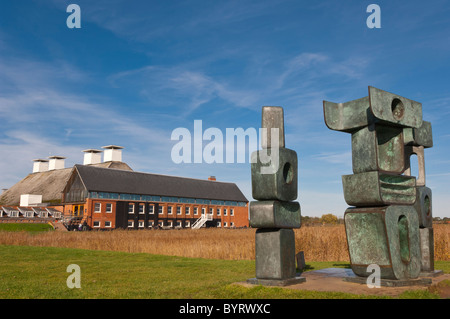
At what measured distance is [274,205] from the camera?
8.02 meters

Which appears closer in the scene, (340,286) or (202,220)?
(340,286)

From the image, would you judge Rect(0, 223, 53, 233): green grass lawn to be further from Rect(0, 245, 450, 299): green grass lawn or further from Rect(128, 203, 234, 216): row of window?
Rect(0, 245, 450, 299): green grass lawn

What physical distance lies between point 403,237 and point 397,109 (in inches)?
110

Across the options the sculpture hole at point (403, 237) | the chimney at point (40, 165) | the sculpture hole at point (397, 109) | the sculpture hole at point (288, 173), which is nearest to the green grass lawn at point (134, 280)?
the sculpture hole at point (403, 237)

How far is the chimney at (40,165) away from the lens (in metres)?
81.8

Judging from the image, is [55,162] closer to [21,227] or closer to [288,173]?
[21,227]

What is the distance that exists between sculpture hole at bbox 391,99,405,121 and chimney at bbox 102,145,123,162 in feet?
222

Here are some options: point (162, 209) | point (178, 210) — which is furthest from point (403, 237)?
point (178, 210)

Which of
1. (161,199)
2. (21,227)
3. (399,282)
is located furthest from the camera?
(161,199)

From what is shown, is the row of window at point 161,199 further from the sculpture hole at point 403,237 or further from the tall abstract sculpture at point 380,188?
the sculpture hole at point 403,237

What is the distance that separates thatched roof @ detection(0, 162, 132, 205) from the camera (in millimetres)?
62938

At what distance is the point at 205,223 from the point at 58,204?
21.3 meters

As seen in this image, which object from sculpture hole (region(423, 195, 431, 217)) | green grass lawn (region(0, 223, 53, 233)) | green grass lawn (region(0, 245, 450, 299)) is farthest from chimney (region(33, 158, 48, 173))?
sculpture hole (region(423, 195, 431, 217))
